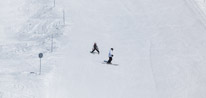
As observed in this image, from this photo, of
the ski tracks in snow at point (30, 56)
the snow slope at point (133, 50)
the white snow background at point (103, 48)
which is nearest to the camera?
the ski tracks in snow at point (30, 56)

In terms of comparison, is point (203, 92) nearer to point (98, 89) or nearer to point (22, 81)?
point (98, 89)

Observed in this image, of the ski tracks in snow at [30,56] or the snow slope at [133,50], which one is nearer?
the ski tracks in snow at [30,56]

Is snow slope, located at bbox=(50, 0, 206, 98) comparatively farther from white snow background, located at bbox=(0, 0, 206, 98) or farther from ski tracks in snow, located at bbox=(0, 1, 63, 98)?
ski tracks in snow, located at bbox=(0, 1, 63, 98)

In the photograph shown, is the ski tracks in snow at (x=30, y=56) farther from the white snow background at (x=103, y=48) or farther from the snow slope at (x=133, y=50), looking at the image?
the snow slope at (x=133, y=50)

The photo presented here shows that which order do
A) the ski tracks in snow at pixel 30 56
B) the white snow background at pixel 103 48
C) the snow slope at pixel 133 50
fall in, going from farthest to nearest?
the snow slope at pixel 133 50
the white snow background at pixel 103 48
the ski tracks in snow at pixel 30 56

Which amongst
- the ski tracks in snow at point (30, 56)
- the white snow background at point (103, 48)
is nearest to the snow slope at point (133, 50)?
the white snow background at point (103, 48)

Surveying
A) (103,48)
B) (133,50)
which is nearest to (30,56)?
(103,48)

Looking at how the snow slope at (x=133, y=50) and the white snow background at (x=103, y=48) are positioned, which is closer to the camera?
the white snow background at (x=103, y=48)

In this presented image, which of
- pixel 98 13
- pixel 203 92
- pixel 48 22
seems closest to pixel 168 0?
pixel 98 13

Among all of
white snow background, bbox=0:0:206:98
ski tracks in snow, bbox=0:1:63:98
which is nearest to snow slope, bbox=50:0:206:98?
white snow background, bbox=0:0:206:98

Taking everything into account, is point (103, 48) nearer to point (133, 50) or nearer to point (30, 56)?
point (133, 50)
